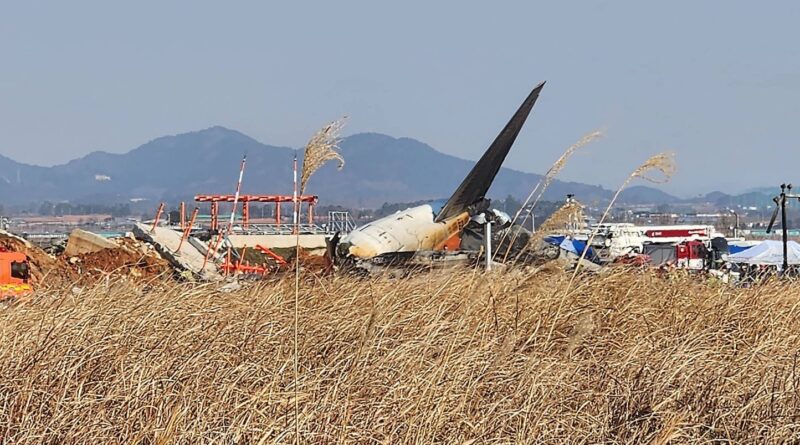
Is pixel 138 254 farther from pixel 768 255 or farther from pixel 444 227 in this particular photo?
pixel 768 255

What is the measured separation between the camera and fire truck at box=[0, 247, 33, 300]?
37.8 ft

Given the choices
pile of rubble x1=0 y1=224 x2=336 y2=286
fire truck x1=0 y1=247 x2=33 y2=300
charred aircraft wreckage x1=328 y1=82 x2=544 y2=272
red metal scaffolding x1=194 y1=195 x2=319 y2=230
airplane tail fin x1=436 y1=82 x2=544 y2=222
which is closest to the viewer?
fire truck x1=0 y1=247 x2=33 y2=300

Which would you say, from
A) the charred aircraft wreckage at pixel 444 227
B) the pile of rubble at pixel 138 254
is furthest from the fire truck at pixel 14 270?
the charred aircraft wreckage at pixel 444 227

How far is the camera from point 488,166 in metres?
16.8

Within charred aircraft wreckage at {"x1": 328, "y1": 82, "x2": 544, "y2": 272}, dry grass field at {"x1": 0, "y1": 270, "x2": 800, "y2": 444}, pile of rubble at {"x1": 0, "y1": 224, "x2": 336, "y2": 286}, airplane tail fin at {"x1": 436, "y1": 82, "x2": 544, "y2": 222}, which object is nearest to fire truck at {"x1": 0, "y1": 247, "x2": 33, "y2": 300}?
pile of rubble at {"x1": 0, "y1": 224, "x2": 336, "y2": 286}

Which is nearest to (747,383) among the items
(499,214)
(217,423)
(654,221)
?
(217,423)

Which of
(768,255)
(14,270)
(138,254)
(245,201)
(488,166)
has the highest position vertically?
(488,166)

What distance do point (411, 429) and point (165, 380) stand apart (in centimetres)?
121

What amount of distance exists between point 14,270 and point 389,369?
8.19 meters

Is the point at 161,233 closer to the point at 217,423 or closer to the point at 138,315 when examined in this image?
the point at 138,315

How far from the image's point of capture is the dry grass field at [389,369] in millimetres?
4574

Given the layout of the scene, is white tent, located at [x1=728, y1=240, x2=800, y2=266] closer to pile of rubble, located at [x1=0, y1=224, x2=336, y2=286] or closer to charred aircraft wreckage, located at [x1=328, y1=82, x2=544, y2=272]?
charred aircraft wreckage, located at [x1=328, y1=82, x2=544, y2=272]

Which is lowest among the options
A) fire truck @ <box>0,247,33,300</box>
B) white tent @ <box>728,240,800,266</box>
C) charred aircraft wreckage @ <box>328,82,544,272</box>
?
white tent @ <box>728,240,800,266</box>

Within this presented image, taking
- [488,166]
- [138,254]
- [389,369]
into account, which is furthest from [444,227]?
[389,369]
